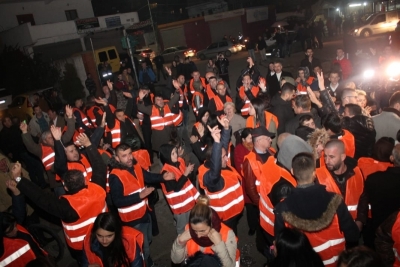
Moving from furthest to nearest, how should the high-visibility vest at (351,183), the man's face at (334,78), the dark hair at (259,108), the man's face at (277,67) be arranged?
the man's face at (277,67) → the man's face at (334,78) → the dark hair at (259,108) → the high-visibility vest at (351,183)

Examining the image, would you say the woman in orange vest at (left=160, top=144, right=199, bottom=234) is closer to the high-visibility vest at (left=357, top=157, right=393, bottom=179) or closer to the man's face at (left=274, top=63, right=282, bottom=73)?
the high-visibility vest at (left=357, top=157, right=393, bottom=179)

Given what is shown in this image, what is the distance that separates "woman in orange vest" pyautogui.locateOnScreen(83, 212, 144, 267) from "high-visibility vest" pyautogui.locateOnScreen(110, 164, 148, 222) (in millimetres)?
950

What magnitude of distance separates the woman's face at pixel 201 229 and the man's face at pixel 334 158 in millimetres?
1622

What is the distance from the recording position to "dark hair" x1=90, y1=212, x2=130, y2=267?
3.01 meters

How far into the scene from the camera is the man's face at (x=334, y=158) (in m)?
3.47

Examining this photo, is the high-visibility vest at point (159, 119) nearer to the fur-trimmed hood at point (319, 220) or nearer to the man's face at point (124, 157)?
the man's face at point (124, 157)

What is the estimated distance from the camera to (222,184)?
386 cm

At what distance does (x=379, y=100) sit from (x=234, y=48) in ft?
79.5

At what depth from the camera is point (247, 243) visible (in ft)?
16.4

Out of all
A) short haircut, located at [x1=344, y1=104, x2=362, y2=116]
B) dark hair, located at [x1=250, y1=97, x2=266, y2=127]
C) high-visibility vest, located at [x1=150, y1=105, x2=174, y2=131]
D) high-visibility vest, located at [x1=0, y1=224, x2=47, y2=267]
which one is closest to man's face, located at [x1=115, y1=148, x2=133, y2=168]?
high-visibility vest, located at [x1=0, y1=224, x2=47, y2=267]

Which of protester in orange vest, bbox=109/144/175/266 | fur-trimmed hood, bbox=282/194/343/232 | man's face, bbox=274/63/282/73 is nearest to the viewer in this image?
fur-trimmed hood, bbox=282/194/343/232

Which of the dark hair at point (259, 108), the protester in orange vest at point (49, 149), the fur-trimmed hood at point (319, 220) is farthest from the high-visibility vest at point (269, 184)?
the protester in orange vest at point (49, 149)

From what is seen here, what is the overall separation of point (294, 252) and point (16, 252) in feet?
8.95

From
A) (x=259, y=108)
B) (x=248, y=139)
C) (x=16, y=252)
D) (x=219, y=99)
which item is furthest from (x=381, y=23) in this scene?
(x=16, y=252)
